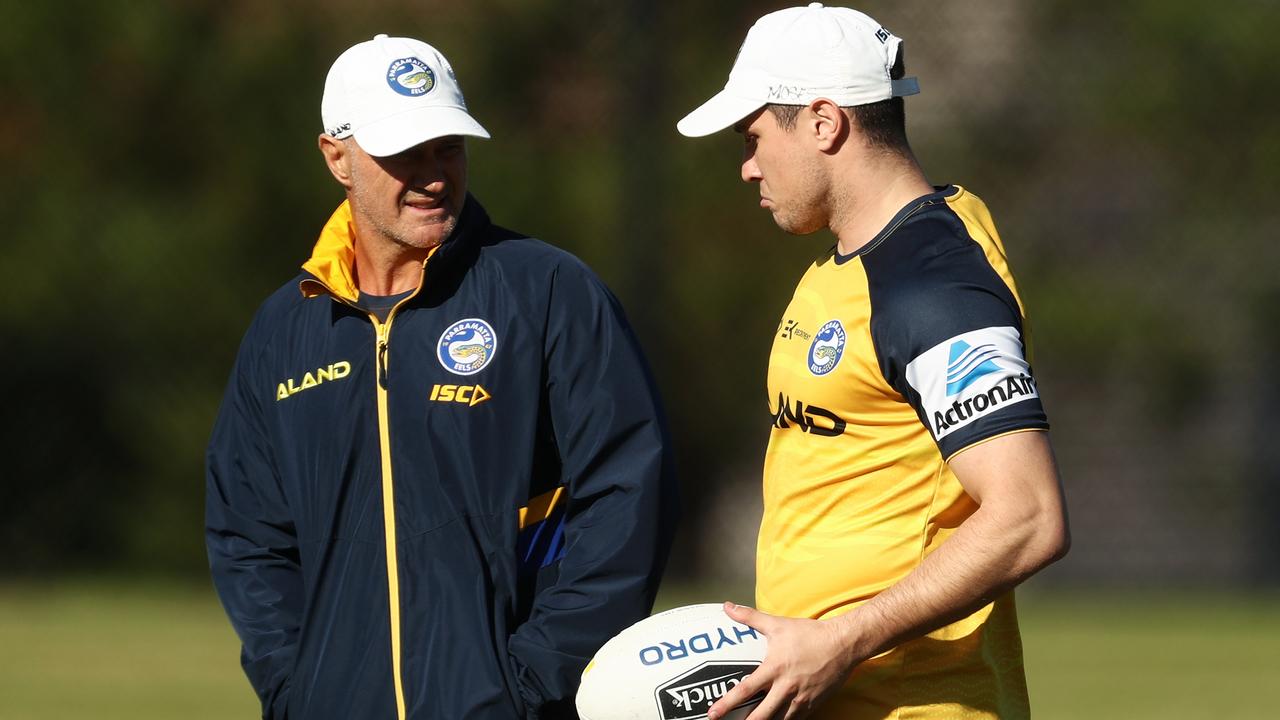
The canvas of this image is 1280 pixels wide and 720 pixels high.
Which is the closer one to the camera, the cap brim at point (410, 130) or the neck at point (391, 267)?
the cap brim at point (410, 130)

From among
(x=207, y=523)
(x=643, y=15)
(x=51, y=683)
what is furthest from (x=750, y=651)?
(x=643, y=15)

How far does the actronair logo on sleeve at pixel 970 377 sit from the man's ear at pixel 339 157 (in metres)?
1.47

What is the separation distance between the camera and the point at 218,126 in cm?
1238

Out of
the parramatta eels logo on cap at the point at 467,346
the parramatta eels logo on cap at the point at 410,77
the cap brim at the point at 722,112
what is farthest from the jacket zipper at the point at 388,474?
the cap brim at the point at 722,112

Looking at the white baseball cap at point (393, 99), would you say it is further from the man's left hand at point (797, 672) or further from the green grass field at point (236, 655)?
the green grass field at point (236, 655)

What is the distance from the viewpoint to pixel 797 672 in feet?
9.45

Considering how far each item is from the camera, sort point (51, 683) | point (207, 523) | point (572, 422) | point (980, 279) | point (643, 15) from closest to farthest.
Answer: point (980, 279) < point (572, 422) < point (207, 523) < point (51, 683) < point (643, 15)

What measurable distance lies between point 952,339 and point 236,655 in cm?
733

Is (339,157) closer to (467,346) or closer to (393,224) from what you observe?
(393,224)

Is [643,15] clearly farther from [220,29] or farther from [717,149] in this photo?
[220,29]

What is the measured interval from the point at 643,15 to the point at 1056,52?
119 inches

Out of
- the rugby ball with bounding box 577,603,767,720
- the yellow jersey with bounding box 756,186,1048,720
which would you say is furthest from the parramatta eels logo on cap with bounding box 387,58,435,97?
the rugby ball with bounding box 577,603,767,720

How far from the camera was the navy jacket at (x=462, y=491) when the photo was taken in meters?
3.39

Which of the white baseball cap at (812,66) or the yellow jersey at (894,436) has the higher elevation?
the white baseball cap at (812,66)
